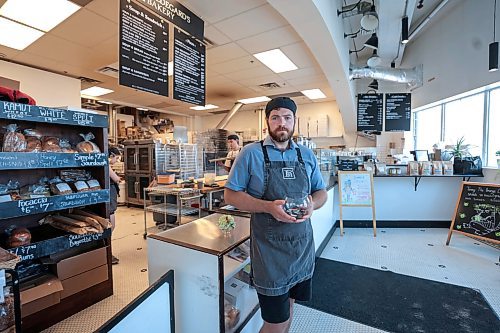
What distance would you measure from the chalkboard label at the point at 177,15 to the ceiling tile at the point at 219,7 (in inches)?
9.3

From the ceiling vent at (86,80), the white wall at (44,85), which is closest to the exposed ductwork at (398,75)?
the ceiling vent at (86,80)

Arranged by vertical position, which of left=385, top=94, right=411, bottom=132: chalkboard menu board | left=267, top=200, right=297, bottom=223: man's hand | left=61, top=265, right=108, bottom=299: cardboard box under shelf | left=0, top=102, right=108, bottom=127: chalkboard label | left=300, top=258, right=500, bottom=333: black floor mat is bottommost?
left=300, top=258, right=500, bottom=333: black floor mat

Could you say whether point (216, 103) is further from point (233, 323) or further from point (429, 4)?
point (233, 323)

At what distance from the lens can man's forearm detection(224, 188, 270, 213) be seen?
1191 millimetres

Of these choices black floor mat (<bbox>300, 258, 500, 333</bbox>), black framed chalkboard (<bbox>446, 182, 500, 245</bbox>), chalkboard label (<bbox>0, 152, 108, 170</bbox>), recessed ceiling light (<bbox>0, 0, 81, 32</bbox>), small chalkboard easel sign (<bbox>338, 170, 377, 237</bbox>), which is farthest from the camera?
small chalkboard easel sign (<bbox>338, 170, 377, 237</bbox>)

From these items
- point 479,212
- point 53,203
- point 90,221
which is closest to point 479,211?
point 479,212

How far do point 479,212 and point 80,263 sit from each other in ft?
15.9

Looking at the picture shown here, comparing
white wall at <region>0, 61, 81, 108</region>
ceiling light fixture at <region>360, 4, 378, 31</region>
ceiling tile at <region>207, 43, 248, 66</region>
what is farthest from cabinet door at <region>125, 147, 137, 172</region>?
ceiling light fixture at <region>360, 4, 378, 31</region>

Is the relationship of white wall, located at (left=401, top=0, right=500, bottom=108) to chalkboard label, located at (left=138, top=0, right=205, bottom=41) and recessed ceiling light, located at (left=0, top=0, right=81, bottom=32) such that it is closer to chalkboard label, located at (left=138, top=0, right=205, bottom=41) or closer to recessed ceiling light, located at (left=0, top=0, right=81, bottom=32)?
chalkboard label, located at (left=138, top=0, right=205, bottom=41)

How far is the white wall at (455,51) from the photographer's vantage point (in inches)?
161

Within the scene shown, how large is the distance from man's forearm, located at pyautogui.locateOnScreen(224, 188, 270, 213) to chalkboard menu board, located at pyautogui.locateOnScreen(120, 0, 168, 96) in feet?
5.04

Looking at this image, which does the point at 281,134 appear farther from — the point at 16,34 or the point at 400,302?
the point at 16,34

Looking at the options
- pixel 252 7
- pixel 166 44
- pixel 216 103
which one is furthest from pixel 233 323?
pixel 216 103

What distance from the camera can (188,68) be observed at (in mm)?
Answer: 2877
